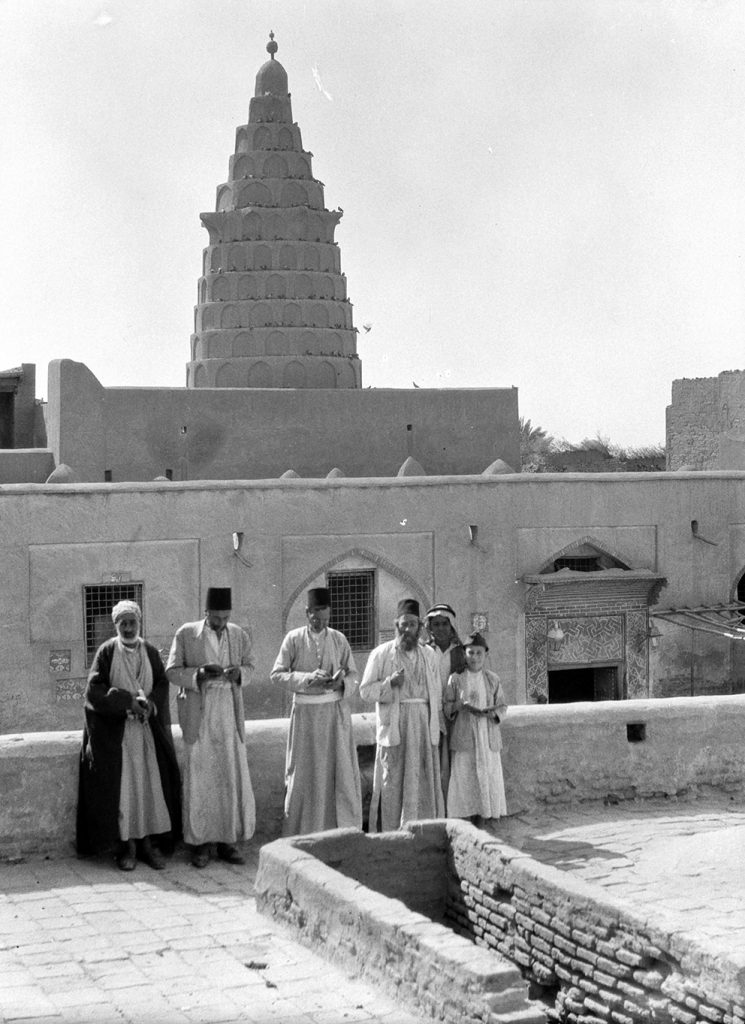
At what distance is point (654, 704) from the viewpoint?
1078 centimetres

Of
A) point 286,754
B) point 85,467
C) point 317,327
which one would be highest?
point 317,327

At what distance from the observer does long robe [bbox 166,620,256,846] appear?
9.11m

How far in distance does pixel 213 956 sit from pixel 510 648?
16545 millimetres

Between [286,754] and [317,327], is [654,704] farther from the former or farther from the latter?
[317,327]

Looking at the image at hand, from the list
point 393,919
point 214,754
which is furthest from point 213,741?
point 393,919

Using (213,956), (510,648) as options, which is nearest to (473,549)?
(510,648)

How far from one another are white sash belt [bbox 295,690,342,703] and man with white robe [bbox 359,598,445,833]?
210 millimetres

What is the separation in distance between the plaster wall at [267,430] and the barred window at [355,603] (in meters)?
4.27

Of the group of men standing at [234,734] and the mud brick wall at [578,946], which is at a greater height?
the group of men standing at [234,734]

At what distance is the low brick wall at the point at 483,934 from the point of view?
6.18 meters

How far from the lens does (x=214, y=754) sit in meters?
9.20

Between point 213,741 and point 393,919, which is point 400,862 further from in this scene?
point 393,919

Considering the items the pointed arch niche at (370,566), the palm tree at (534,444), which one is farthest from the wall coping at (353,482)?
the palm tree at (534,444)

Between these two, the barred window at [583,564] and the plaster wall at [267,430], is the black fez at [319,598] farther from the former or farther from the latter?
the plaster wall at [267,430]
